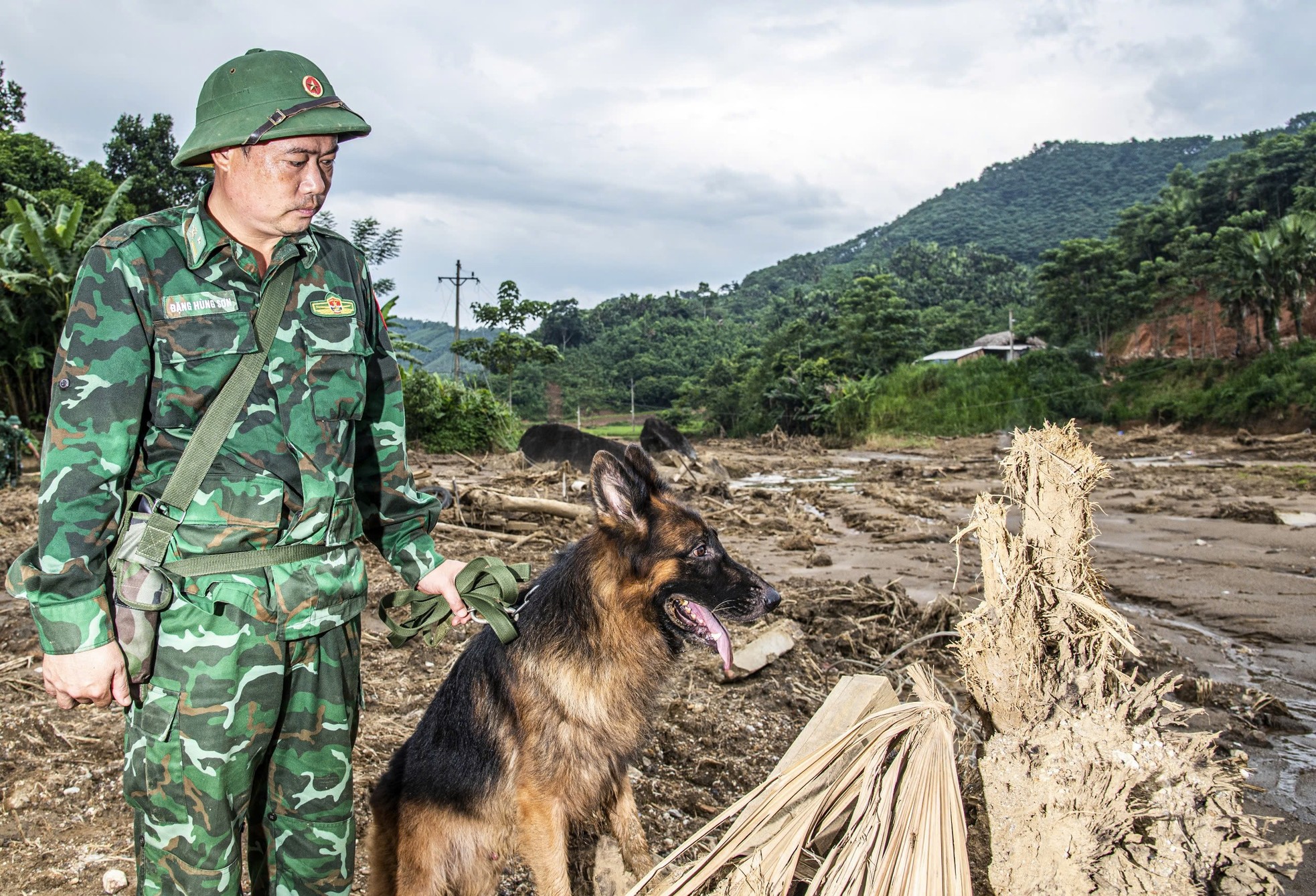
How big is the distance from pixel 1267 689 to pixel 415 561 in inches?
228

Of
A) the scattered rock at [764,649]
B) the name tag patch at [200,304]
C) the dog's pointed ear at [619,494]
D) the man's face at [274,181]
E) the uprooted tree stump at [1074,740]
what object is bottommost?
the scattered rock at [764,649]

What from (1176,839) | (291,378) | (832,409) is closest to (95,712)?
(291,378)

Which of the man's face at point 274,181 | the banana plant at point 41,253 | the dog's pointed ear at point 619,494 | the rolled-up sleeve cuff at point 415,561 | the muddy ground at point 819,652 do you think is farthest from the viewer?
the banana plant at point 41,253

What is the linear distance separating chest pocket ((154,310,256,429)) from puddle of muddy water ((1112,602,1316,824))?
4.79 m

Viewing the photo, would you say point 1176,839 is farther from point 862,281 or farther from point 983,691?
point 862,281

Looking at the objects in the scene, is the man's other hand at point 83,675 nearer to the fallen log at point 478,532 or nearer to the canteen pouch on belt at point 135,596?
the canteen pouch on belt at point 135,596

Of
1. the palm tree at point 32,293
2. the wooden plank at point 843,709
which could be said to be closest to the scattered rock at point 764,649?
the wooden plank at point 843,709

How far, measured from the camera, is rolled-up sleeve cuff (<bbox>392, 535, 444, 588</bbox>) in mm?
2279

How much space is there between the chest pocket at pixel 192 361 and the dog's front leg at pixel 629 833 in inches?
72.9

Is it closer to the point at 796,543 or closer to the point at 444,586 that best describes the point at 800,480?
the point at 796,543

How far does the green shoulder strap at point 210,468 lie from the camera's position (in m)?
1.73

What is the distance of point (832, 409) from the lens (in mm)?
37656

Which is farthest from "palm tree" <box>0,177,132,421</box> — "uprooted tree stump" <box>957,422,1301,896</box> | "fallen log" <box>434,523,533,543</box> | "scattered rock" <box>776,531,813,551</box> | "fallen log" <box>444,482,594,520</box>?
"uprooted tree stump" <box>957,422,1301,896</box>

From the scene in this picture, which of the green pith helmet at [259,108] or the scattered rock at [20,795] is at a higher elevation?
the green pith helmet at [259,108]
